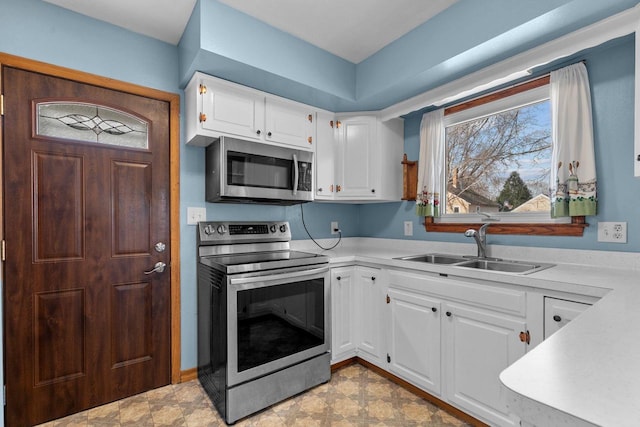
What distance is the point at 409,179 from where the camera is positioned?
2.79 meters

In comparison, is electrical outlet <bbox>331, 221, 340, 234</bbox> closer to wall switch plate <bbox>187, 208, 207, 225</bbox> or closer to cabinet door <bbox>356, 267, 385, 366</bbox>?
cabinet door <bbox>356, 267, 385, 366</bbox>

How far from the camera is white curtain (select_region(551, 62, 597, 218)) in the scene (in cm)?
176

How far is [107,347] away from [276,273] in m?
1.19

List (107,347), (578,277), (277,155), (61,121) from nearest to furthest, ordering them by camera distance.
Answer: (578,277), (61,121), (107,347), (277,155)

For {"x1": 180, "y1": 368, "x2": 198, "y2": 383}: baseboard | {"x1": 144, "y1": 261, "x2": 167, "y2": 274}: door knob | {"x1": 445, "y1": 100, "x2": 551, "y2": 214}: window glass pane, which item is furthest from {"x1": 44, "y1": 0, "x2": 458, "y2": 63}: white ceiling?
{"x1": 180, "y1": 368, "x2": 198, "y2": 383}: baseboard

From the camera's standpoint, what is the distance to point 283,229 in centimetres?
266

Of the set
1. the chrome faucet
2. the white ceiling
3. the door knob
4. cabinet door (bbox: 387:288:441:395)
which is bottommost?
cabinet door (bbox: 387:288:441:395)

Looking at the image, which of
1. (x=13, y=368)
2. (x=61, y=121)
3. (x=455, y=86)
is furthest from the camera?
(x=455, y=86)

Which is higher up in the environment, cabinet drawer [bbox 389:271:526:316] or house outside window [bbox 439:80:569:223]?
house outside window [bbox 439:80:569:223]

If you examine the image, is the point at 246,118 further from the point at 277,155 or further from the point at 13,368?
the point at 13,368

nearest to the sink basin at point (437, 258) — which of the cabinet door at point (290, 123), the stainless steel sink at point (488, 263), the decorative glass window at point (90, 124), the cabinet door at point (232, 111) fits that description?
the stainless steel sink at point (488, 263)

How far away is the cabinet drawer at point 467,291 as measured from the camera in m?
1.57

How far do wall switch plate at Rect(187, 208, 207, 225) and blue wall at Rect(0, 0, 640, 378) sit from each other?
33 millimetres

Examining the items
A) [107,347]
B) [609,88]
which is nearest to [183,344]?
[107,347]
